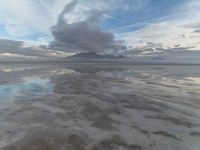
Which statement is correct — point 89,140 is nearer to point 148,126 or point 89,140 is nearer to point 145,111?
point 148,126

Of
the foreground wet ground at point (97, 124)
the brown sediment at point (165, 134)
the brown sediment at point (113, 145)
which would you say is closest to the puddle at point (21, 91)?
the foreground wet ground at point (97, 124)

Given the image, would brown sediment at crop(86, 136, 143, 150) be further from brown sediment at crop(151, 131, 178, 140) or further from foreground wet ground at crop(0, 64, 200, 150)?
brown sediment at crop(151, 131, 178, 140)

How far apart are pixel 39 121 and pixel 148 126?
8072mm

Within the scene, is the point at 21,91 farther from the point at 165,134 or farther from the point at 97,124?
the point at 165,134

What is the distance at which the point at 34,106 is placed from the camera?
Answer: 796 inches

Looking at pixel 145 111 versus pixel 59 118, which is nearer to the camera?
pixel 59 118

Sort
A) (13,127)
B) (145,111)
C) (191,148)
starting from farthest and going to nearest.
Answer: (145,111) → (13,127) → (191,148)

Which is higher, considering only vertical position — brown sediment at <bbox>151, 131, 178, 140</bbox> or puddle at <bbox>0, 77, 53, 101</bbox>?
brown sediment at <bbox>151, 131, 178, 140</bbox>

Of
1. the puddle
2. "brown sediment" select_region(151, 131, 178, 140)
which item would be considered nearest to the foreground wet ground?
"brown sediment" select_region(151, 131, 178, 140)

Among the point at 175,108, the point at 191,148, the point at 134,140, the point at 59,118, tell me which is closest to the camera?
the point at 191,148

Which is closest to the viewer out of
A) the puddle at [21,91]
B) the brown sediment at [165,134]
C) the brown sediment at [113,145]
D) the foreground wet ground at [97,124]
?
the brown sediment at [113,145]

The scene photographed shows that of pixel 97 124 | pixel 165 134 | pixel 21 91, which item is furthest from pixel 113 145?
pixel 21 91

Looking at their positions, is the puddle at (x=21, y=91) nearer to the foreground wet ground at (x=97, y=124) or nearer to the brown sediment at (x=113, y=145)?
the foreground wet ground at (x=97, y=124)

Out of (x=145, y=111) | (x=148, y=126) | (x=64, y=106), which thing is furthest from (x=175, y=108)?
(x=64, y=106)
